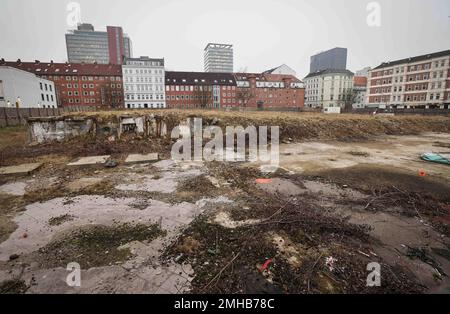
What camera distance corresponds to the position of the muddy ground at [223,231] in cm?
261

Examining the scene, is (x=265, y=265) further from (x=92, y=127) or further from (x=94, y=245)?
(x=92, y=127)

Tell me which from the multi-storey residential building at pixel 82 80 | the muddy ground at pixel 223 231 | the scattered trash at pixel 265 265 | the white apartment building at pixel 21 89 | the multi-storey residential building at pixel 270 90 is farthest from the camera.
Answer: the multi-storey residential building at pixel 270 90

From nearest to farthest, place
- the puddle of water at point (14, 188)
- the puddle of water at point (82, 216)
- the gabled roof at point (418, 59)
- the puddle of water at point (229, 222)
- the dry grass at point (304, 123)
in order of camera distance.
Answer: the puddle of water at point (82, 216) < the puddle of water at point (229, 222) < the puddle of water at point (14, 188) < the dry grass at point (304, 123) < the gabled roof at point (418, 59)

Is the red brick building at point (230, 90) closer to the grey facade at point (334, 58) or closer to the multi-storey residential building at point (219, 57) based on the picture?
the multi-storey residential building at point (219, 57)

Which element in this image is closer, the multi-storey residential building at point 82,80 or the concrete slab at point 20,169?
the concrete slab at point 20,169

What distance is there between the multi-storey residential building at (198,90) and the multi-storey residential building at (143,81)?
3206mm

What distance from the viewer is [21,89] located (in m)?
36.5

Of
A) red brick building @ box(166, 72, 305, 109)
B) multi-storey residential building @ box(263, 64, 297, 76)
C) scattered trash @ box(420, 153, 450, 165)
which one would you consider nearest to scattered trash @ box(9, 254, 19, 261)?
scattered trash @ box(420, 153, 450, 165)

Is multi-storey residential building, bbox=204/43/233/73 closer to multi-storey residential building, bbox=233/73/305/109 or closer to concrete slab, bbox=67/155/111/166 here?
multi-storey residential building, bbox=233/73/305/109

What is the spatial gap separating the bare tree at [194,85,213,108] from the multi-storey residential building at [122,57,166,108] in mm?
10502

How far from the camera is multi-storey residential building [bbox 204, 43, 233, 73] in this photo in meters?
144

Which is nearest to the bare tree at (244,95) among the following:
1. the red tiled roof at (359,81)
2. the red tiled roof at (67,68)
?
the red tiled roof at (67,68)

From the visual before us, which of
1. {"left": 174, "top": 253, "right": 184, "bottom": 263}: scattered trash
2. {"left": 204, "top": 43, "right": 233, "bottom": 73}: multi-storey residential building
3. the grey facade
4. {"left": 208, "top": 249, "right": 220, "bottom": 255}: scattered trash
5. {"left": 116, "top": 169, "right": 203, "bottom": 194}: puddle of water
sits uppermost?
the grey facade
